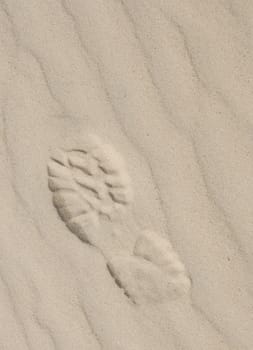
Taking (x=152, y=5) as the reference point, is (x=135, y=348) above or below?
below

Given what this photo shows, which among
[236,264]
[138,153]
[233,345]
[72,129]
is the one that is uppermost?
[72,129]

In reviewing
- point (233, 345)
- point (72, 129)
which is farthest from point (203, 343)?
point (72, 129)

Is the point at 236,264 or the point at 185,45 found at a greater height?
the point at 185,45

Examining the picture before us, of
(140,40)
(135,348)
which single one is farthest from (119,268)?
(140,40)

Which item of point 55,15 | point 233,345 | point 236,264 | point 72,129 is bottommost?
point 233,345

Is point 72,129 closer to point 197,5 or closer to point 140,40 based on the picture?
point 140,40

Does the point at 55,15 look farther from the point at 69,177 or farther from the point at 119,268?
the point at 119,268
